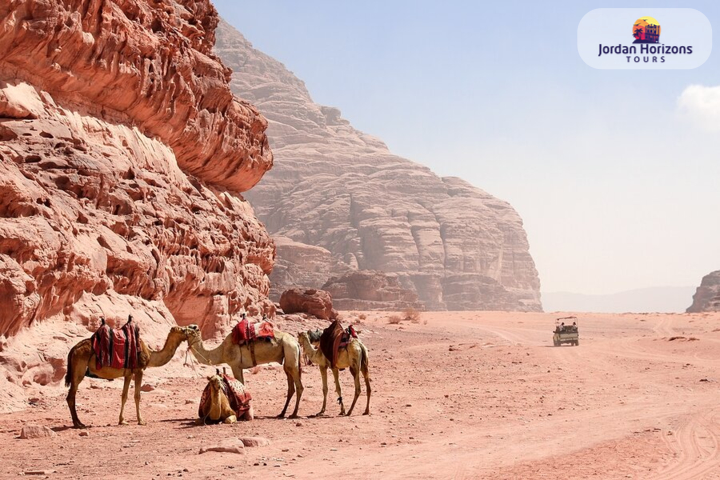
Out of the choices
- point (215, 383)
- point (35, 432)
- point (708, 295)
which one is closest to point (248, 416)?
point (215, 383)

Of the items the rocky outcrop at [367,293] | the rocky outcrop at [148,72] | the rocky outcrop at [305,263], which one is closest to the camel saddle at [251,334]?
the rocky outcrop at [148,72]

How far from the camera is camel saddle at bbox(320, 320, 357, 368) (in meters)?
14.2

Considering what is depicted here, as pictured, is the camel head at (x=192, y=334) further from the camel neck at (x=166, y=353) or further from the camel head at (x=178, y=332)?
the camel neck at (x=166, y=353)

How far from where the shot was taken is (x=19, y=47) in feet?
62.4

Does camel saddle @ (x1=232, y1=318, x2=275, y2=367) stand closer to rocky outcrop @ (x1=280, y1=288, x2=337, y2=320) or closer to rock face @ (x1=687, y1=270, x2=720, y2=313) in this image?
rocky outcrop @ (x1=280, y1=288, x2=337, y2=320)

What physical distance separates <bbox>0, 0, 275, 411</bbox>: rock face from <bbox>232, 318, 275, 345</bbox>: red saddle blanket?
4.15 meters

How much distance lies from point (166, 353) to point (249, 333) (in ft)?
5.42

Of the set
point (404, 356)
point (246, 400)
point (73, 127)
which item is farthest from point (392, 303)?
point (246, 400)

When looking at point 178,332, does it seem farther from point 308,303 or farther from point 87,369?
point 308,303

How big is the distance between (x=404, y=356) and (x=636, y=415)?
17.5m

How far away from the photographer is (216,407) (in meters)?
12.8

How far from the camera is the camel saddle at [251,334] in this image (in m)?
14.0

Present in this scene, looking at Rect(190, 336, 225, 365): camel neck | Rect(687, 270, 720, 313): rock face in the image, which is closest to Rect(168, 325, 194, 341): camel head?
Rect(190, 336, 225, 365): camel neck

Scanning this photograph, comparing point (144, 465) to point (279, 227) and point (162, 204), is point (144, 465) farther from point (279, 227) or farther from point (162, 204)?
point (279, 227)
